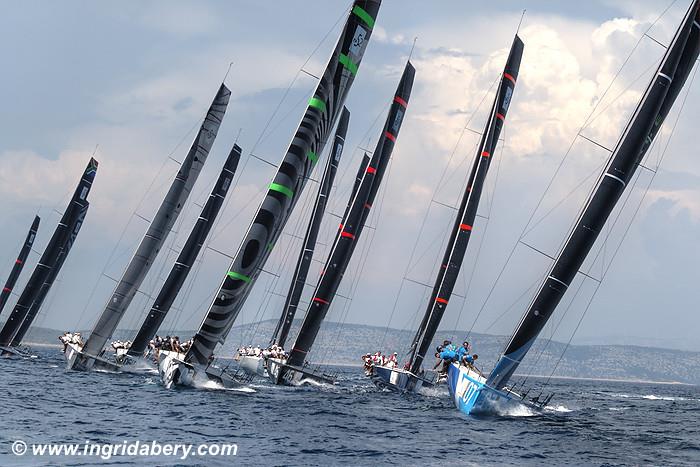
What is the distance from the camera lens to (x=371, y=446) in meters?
19.0

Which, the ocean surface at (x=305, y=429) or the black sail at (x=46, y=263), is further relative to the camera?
the black sail at (x=46, y=263)

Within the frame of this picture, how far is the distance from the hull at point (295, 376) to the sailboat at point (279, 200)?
167 inches

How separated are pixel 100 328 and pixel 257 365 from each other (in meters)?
9.74

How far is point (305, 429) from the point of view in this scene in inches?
829

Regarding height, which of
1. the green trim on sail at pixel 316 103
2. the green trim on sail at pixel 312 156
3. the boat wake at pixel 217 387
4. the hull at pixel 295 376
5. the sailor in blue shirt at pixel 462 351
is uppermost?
the green trim on sail at pixel 316 103

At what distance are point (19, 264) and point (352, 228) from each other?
2193 centimetres

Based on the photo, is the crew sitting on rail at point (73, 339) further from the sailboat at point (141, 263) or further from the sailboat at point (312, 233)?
the sailboat at point (312, 233)

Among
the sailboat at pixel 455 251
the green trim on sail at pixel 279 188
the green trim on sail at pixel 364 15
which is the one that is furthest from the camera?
the sailboat at pixel 455 251

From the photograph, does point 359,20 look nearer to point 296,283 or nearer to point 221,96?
point 221,96

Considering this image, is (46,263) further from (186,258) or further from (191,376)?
(191,376)

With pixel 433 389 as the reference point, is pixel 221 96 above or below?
above

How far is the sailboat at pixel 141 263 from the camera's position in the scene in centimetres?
3406

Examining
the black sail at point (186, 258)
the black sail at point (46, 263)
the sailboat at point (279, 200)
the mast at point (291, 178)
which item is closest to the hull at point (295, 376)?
the sailboat at point (279, 200)

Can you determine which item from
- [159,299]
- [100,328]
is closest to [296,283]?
[159,299]
